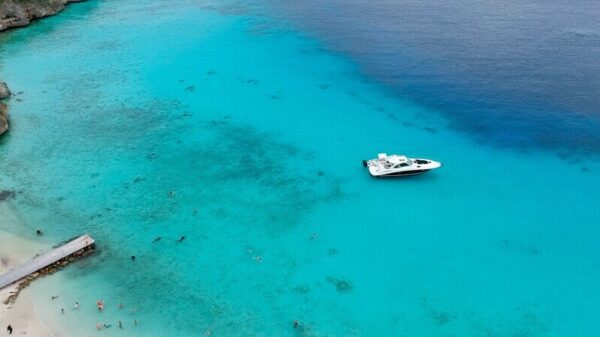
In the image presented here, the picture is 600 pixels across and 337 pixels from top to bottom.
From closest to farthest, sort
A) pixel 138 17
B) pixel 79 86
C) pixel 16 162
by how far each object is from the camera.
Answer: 1. pixel 16 162
2. pixel 79 86
3. pixel 138 17

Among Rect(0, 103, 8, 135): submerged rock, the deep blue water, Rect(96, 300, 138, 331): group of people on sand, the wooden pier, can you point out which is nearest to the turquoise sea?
Rect(96, 300, 138, 331): group of people on sand

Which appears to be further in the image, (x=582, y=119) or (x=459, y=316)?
(x=582, y=119)

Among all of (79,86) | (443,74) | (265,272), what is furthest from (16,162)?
(443,74)

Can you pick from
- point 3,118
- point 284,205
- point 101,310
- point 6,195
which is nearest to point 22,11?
point 3,118

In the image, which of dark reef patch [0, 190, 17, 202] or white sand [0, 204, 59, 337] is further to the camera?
dark reef patch [0, 190, 17, 202]

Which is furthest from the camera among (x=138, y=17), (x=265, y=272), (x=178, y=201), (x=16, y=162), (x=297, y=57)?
(x=138, y=17)

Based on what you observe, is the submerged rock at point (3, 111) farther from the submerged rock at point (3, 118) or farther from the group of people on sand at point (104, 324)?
the group of people on sand at point (104, 324)

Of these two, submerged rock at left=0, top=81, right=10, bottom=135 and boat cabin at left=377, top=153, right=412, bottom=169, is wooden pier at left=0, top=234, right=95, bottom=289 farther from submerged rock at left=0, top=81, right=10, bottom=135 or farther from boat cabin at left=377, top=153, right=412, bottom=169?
boat cabin at left=377, top=153, right=412, bottom=169

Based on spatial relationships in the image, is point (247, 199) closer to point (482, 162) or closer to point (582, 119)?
point (482, 162)
